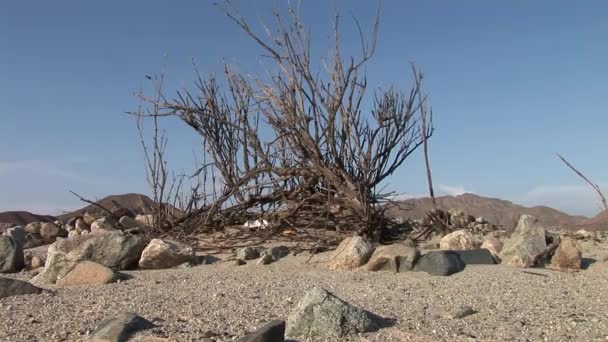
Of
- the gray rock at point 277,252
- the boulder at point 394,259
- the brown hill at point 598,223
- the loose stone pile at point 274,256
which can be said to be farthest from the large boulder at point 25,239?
the brown hill at point 598,223

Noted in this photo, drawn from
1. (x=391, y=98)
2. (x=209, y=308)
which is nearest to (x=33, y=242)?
(x=391, y=98)

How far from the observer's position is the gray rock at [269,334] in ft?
8.73

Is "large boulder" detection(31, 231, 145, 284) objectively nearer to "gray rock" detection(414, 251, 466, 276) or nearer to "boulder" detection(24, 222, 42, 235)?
"gray rock" detection(414, 251, 466, 276)

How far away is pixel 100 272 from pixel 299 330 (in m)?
2.19

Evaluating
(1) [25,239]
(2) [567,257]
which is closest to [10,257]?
(1) [25,239]

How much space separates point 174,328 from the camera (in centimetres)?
311

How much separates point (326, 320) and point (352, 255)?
2.08 meters

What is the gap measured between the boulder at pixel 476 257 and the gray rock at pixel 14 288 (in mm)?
3167

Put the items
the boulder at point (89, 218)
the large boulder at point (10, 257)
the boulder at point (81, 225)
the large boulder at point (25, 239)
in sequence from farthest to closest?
the boulder at point (89, 218) → the boulder at point (81, 225) → the large boulder at point (25, 239) → the large boulder at point (10, 257)

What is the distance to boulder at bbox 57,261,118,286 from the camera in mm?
4555

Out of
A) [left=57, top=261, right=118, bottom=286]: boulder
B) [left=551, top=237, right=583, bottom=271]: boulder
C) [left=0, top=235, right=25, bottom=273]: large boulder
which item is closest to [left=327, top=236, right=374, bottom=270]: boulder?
[left=551, top=237, right=583, bottom=271]: boulder

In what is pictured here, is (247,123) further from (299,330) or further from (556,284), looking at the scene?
(299,330)

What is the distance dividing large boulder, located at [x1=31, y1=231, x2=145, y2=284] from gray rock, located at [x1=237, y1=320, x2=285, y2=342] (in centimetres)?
301

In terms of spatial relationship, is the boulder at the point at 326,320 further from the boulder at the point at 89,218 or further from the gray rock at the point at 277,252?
the boulder at the point at 89,218
